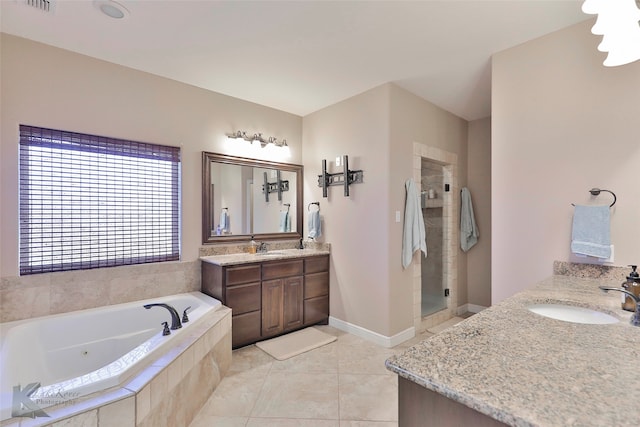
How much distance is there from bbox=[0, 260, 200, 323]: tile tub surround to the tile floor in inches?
36.8

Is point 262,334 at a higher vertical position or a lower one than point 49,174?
lower

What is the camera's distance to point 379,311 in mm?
2965

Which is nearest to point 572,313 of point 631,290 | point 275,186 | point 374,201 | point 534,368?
point 631,290

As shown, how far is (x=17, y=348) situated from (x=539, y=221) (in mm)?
3596

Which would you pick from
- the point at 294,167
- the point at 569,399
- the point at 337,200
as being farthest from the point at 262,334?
the point at 569,399

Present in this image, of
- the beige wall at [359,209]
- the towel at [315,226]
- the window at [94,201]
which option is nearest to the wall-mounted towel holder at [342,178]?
the beige wall at [359,209]

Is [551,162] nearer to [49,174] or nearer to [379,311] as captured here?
[379,311]

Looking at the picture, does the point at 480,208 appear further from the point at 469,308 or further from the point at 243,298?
the point at 243,298

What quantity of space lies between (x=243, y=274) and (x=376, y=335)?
1481 mm

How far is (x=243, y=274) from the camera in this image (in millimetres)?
2828

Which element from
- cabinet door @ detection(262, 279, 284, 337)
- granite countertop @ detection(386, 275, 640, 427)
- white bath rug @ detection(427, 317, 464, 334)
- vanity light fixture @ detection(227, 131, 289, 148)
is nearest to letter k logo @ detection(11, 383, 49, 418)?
granite countertop @ detection(386, 275, 640, 427)

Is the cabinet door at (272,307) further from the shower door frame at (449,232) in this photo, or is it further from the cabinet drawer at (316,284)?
the shower door frame at (449,232)

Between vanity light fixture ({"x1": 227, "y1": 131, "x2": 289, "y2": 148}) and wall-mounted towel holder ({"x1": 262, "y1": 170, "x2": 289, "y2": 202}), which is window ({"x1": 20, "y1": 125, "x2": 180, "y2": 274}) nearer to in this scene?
vanity light fixture ({"x1": 227, "y1": 131, "x2": 289, "y2": 148})

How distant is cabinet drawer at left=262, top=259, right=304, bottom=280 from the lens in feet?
9.82
